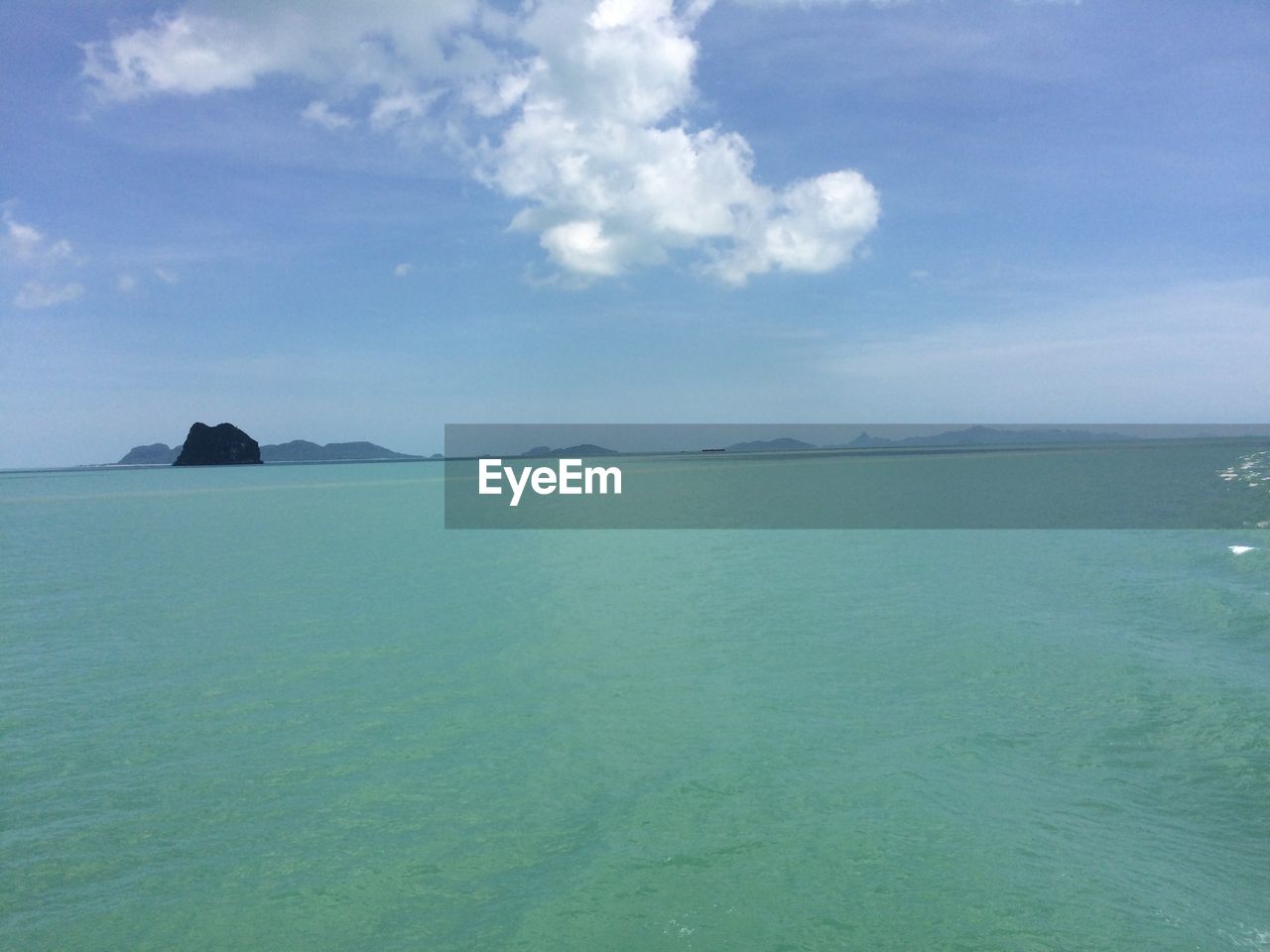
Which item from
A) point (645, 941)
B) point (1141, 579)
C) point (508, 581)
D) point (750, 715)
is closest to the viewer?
point (645, 941)

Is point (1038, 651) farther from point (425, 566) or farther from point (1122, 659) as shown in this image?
point (425, 566)

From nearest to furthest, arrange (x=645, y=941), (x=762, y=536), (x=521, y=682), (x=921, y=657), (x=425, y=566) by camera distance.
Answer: (x=645, y=941)
(x=521, y=682)
(x=921, y=657)
(x=425, y=566)
(x=762, y=536)

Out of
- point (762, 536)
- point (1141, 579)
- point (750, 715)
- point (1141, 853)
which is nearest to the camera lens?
point (1141, 853)

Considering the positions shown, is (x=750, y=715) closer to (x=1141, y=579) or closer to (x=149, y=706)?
(x=149, y=706)

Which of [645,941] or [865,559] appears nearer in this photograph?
[645,941]

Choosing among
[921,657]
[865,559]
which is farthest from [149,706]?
[865,559]

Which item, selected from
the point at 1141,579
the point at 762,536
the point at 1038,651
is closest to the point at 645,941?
the point at 1038,651
